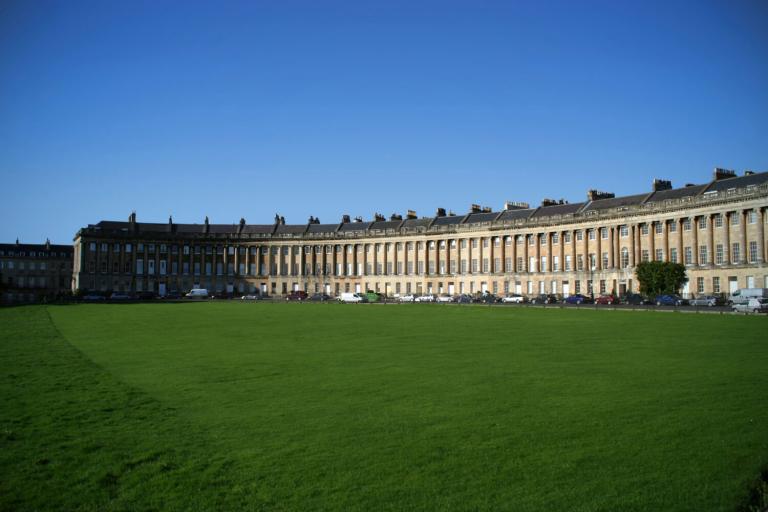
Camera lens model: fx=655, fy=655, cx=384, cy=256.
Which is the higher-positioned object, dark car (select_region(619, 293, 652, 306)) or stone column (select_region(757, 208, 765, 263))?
stone column (select_region(757, 208, 765, 263))

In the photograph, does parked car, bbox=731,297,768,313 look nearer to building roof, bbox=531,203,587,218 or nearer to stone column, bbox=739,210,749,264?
stone column, bbox=739,210,749,264

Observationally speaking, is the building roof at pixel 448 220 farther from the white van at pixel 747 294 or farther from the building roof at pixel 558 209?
the white van at pixel 747 294

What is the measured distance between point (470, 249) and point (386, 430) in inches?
3784

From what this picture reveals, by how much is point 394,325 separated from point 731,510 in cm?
2829

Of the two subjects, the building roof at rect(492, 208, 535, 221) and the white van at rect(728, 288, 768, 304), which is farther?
the building roof at rect(492, 208, 535, 221)

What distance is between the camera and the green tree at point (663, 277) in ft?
229

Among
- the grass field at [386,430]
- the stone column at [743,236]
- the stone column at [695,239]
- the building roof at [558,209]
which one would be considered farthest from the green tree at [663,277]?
the grass field at [386,430]

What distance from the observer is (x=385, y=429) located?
11.4 metres

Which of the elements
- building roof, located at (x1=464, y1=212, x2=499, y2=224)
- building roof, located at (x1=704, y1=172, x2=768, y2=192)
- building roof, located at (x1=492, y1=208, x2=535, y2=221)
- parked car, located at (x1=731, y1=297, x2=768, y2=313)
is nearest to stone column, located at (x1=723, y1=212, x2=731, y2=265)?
building roof, located at (x1=704, y1=172, x2=768, y2=192)

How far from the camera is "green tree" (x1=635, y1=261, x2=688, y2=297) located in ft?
229

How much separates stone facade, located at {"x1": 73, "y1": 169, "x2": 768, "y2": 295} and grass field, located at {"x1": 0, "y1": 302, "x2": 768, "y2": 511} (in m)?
57.0

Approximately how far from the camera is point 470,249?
349ft

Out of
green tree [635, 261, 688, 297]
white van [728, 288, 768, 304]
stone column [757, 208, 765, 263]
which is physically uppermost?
stone column [757, 208, 765, 263]

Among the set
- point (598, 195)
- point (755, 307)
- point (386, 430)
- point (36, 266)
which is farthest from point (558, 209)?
point (36, 266)
